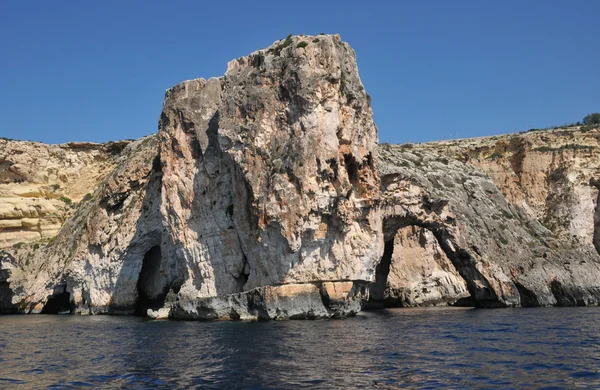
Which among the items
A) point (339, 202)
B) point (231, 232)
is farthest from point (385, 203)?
point (231, 232)

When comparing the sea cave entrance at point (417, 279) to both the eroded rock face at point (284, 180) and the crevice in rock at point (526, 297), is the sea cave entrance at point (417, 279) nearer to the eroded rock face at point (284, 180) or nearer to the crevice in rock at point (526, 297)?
the crevice in rock at point (526, 297)

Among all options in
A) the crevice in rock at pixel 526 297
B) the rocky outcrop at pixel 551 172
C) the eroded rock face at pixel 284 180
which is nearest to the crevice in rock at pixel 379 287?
the crevice in rock at pixel 526 297

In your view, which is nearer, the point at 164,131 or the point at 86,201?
the point at 164,131

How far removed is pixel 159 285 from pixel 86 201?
41.8 ft

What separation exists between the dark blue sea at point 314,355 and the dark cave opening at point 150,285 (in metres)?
15.6

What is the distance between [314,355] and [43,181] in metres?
46.5

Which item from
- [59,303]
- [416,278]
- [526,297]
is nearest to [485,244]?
[526,297]

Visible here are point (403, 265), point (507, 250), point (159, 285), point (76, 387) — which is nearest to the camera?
point (76, 387)

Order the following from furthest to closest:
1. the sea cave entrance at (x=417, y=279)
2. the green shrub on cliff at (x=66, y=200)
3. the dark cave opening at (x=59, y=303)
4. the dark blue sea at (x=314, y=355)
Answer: the green shrub on cliff at (x=66, y=200) → the sea cave entrance at (x=417, y=279) → the dark cave opening at (x=59, y=303) → the dark blue sea at (x=314, y=355)

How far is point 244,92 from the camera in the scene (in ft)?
123

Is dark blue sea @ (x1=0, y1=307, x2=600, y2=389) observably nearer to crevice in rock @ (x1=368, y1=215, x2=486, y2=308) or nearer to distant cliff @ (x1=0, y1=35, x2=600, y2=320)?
distant cliff @ (x1=0, y1=35, x2=600, y2=320)

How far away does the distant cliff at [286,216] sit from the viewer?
34344 mm

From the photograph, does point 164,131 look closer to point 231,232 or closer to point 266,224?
point 231,232

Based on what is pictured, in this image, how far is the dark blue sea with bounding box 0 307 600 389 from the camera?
16156mm
